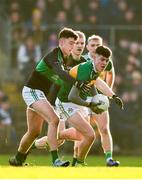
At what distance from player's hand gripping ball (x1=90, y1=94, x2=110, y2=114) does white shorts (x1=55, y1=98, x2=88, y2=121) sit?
0.45 m

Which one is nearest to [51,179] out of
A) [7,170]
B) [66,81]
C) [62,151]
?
[7,170]

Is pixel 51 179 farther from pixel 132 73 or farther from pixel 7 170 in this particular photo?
pixel 132 73

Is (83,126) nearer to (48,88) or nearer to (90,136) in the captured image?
(90,136)

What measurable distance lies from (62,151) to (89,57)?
25.4ft

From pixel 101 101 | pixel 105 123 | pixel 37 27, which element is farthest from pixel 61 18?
pixel 101 101

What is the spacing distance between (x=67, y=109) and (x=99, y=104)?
804mm

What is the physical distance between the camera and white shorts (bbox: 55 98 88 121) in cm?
1480

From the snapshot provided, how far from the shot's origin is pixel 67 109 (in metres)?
14.9

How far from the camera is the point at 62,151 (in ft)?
76.3

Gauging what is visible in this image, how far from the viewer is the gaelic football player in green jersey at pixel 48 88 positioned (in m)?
14.1

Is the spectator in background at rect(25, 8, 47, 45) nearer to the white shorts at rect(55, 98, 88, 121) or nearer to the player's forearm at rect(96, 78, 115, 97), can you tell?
the white shorts at rect(55, 98, 88, 121)

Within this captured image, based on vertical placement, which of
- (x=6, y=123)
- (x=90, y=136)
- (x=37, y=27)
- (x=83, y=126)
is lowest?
(x=6, y=123)

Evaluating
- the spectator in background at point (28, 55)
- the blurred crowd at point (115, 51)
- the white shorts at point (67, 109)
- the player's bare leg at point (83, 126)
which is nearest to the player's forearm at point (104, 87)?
the white shorts at point (67, 109)

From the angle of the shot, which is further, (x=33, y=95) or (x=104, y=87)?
(x=104, y=87)
